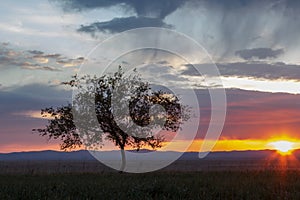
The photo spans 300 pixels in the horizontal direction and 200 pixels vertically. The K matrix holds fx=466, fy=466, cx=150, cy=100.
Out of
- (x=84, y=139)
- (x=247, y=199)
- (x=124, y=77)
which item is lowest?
(x=247, y=199)

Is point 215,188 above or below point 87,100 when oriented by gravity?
below

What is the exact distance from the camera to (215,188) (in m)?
18.3

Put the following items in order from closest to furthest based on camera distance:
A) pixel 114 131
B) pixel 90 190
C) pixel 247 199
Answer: pixel 247 199 → pixel 90 190 → pixel 114 131

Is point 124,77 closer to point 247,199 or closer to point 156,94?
point 156,94

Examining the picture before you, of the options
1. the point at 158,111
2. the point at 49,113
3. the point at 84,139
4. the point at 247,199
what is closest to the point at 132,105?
the point at 158,111

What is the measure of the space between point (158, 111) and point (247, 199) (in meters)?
28.8

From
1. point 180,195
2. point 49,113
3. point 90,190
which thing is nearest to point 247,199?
point 180,195

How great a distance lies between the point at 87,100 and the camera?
145 feet

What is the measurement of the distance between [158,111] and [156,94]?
1.73 metres

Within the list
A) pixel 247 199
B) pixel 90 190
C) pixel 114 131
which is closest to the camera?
pixel 247 199

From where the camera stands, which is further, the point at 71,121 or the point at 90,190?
the point at 71,121

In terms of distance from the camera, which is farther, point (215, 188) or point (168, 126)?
point (168, 126)

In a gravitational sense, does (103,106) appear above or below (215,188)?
above

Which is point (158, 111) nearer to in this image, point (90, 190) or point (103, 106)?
point (103, 106)
